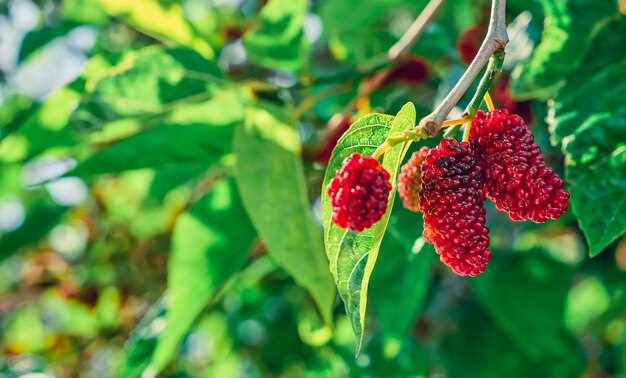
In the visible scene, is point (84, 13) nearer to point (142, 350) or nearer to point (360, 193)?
point (142, 350)

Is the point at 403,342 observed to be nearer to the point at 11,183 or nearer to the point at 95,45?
the point at 11,183

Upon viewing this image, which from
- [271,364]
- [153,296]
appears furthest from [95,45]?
[271,364]

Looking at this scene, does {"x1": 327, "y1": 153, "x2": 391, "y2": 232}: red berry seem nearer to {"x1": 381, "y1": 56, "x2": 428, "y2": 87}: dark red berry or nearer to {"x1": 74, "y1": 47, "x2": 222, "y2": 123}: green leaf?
{"x1": 74, "y1": 47, "x2": 222, "y2": 123}: green leaf

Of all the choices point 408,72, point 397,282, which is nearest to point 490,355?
point 397,282

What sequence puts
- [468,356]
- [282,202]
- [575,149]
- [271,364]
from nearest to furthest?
[575,149] → [282,202] → [468,356] → [271,364]

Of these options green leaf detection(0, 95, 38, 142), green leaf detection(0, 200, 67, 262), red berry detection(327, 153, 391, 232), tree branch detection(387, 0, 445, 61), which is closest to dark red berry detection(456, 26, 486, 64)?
tree branch detection(387, 0, 445, 61)

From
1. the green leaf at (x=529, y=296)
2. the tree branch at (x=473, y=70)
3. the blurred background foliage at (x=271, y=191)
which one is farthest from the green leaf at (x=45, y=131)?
the green leaf at (x=529, y=296)
